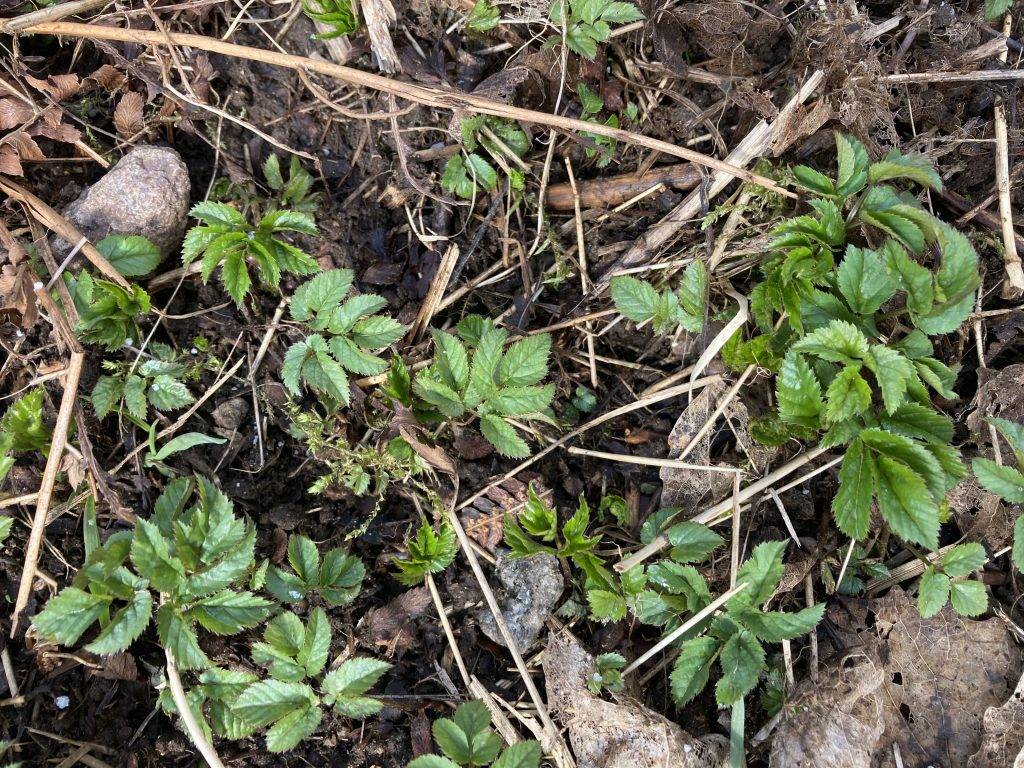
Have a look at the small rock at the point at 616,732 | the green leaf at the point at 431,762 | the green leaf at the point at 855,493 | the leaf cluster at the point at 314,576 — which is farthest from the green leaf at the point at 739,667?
the leaf cluster at the point at 314,576

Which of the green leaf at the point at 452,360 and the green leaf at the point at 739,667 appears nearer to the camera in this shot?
the green leaf at the point at 739,667

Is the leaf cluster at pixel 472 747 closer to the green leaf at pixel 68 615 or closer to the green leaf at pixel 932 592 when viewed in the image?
the green leaf at pixel 68 615

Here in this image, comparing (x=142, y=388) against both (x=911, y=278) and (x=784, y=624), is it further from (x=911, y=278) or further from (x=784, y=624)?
(x=911, y=278)

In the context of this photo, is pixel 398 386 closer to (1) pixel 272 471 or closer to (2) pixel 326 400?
(2) pixel 326 400

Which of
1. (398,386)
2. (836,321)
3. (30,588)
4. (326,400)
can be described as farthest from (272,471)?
(836,321)

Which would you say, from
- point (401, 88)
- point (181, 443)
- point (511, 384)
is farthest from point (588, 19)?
point (181, 443)

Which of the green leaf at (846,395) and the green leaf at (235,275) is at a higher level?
the green leaf at (235,275)
